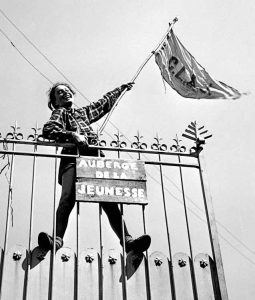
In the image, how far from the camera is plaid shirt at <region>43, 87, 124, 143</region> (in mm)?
5922

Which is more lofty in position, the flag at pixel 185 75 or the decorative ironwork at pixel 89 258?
the flag at pixel 185 75

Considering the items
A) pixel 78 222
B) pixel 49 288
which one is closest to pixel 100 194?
pixel 78 222

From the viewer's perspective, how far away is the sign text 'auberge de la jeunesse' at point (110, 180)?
5.36m

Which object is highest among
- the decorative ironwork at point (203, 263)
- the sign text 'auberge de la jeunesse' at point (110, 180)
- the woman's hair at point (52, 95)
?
the woman's hair at point (52, 95)

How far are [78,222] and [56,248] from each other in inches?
14.4

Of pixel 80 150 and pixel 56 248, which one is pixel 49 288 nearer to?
pixel 56 248

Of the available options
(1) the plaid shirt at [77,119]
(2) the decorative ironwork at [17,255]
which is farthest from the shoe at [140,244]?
(1) the plaid shirt at [77,119]

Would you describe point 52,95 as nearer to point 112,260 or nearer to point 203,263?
point 112,260

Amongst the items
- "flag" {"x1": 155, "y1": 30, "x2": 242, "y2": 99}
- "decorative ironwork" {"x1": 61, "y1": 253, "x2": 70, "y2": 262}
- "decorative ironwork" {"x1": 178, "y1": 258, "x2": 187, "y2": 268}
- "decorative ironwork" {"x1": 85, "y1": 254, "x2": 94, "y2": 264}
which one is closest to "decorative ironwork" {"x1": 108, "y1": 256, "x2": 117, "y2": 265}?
"decorative ironwork" {"x1": 85, "y1": 254, "x2": 94, "y2": 264}

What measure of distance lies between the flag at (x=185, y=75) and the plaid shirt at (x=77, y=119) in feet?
2.95

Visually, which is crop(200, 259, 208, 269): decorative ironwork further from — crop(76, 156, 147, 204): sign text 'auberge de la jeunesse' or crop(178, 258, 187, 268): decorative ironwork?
crop(76, 156, 147, 204): sign text 'auberge de la jeunesse'

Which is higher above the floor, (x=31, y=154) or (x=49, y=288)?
(x=31, y=154)

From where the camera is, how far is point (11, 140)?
5672 millimetres

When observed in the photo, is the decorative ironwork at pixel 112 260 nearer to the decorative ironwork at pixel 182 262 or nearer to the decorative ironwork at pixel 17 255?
the decorative ironwork at pixel 182 262
